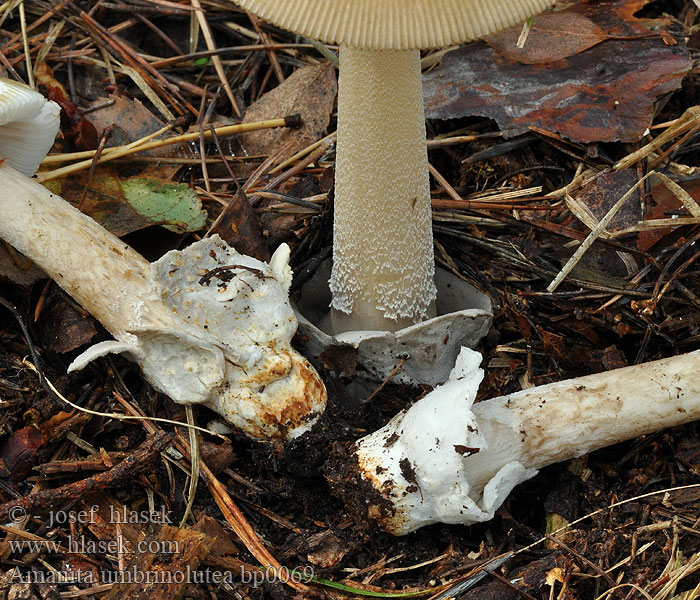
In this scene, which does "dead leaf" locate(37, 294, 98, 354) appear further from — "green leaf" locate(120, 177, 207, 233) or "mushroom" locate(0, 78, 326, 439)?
"green leaf" locate(120, 177, 207, 233)

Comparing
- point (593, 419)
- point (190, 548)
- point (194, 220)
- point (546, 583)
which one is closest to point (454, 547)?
point (546, 583)

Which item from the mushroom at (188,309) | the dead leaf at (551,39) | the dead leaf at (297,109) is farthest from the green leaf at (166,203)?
the dead leaf at (551,39)

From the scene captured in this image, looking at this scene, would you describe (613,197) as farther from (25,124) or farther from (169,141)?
(25,124)

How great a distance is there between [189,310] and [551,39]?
227cm

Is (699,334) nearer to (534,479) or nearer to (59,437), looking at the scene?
(534,479)

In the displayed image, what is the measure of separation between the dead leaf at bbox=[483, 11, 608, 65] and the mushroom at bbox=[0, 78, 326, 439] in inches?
70.1

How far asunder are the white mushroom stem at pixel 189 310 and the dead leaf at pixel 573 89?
1.44 meters

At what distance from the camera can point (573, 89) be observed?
3.45 meters

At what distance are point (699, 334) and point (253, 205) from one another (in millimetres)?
1985

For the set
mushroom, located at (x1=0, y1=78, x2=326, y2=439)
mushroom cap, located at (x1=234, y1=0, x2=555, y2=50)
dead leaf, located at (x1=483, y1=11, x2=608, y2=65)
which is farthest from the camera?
dead leaf, located at (x1=483, y1=11, x2=608, y2=65)

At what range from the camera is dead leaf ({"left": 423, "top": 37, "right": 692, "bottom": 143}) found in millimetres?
3361

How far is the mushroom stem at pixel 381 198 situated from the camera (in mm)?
2467

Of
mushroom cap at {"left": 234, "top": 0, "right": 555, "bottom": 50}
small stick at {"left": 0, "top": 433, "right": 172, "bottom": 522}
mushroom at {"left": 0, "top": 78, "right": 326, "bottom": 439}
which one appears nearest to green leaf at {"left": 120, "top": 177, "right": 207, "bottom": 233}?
mushroom at {"left": 0, "top": 78, "right": 326, "bottom": 439}

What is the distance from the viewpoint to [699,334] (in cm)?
296
